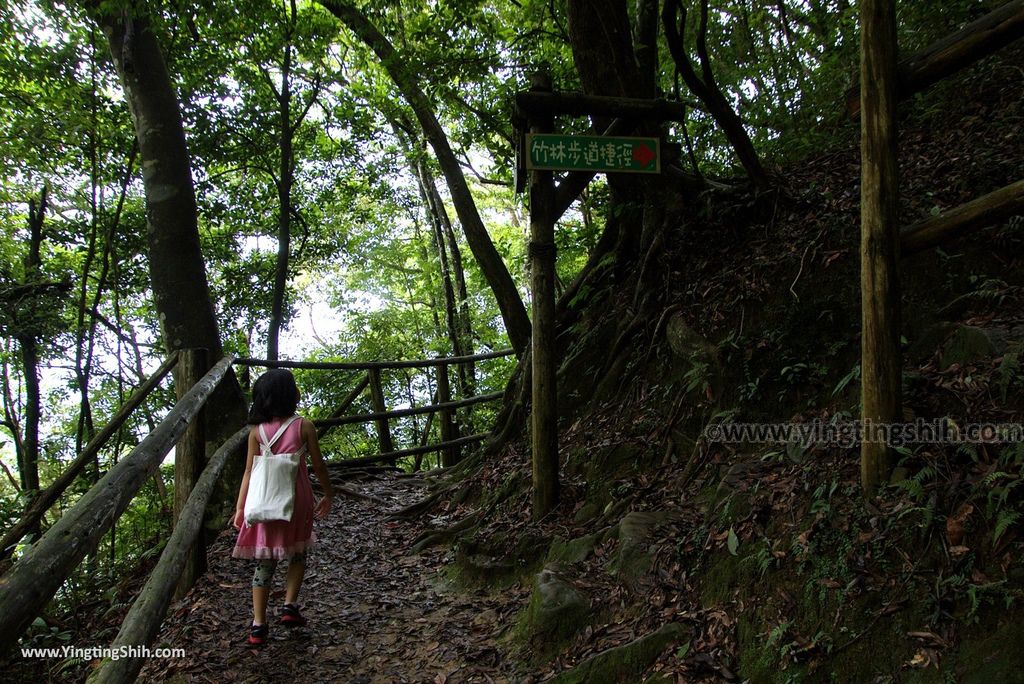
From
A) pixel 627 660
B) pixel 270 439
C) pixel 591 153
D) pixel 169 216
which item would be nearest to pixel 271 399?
pixel 270 439

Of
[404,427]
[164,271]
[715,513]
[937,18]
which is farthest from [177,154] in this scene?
[404,427]

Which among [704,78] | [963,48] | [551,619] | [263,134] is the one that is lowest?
[551,619]

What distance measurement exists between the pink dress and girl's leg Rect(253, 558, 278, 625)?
0.08 m

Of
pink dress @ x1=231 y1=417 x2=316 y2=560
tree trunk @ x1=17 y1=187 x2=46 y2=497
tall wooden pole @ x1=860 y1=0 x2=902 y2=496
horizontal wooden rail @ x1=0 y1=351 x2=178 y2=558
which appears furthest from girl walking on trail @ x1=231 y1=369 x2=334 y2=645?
tree trunk @ x1=17 y1=187 x2=46 y2=497

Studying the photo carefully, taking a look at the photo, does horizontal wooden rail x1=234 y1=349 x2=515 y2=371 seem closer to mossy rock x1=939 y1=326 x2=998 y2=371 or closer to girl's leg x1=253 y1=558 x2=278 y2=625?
girl's leg x1=253 y1=558 x2=278 y2=625

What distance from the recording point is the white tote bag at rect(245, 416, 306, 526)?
3.68 meters

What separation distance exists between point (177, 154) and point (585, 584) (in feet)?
17.6

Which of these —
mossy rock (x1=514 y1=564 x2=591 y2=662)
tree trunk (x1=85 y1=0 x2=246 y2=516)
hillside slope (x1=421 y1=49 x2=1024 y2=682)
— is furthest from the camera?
tree trunk (x1=85 y1=0 x2=246 y2=516)

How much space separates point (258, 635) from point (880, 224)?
388 centimetres

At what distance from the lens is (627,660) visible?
3.00 meters

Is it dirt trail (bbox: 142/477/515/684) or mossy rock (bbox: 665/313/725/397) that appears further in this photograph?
mossy rock (bbox: 665/313/725/397)

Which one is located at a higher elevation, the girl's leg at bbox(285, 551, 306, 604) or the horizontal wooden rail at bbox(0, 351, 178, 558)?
the horizontal wooden rail at bbox(0, 351, 178, 558)

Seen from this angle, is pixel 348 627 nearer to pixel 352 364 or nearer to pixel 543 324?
pixel 543 324

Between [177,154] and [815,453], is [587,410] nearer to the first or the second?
[815,453]
